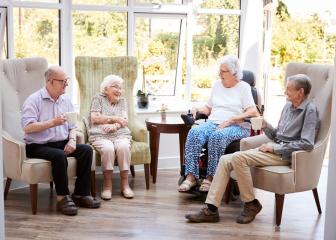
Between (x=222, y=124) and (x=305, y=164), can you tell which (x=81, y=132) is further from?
(x=305, y=164)

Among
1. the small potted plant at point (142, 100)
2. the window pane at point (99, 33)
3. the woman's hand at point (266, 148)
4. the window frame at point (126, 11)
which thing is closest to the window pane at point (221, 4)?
the window frame at point (126, 11)

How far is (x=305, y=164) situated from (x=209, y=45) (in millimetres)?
2548

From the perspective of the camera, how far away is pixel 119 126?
179 inches

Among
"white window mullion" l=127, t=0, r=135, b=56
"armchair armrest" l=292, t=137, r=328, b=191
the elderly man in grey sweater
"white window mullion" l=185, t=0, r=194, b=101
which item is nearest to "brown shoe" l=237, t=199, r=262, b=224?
the elderly man in grey sweater

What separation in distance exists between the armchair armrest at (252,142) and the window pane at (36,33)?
230 cm

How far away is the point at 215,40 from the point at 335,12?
10.4 ft

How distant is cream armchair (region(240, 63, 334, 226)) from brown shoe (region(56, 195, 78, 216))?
140 cm

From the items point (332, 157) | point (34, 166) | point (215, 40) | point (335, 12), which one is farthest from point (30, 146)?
point (335, 12)

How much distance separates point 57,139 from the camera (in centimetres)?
410

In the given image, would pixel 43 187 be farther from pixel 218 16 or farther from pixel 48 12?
pixel 218 16

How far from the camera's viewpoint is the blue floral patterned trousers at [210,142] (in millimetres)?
4234

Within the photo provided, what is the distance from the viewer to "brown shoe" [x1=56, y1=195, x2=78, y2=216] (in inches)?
155

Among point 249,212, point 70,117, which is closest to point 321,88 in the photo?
point 249,212

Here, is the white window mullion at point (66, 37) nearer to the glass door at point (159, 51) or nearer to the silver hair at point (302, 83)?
the glass door at point (159, 51)
